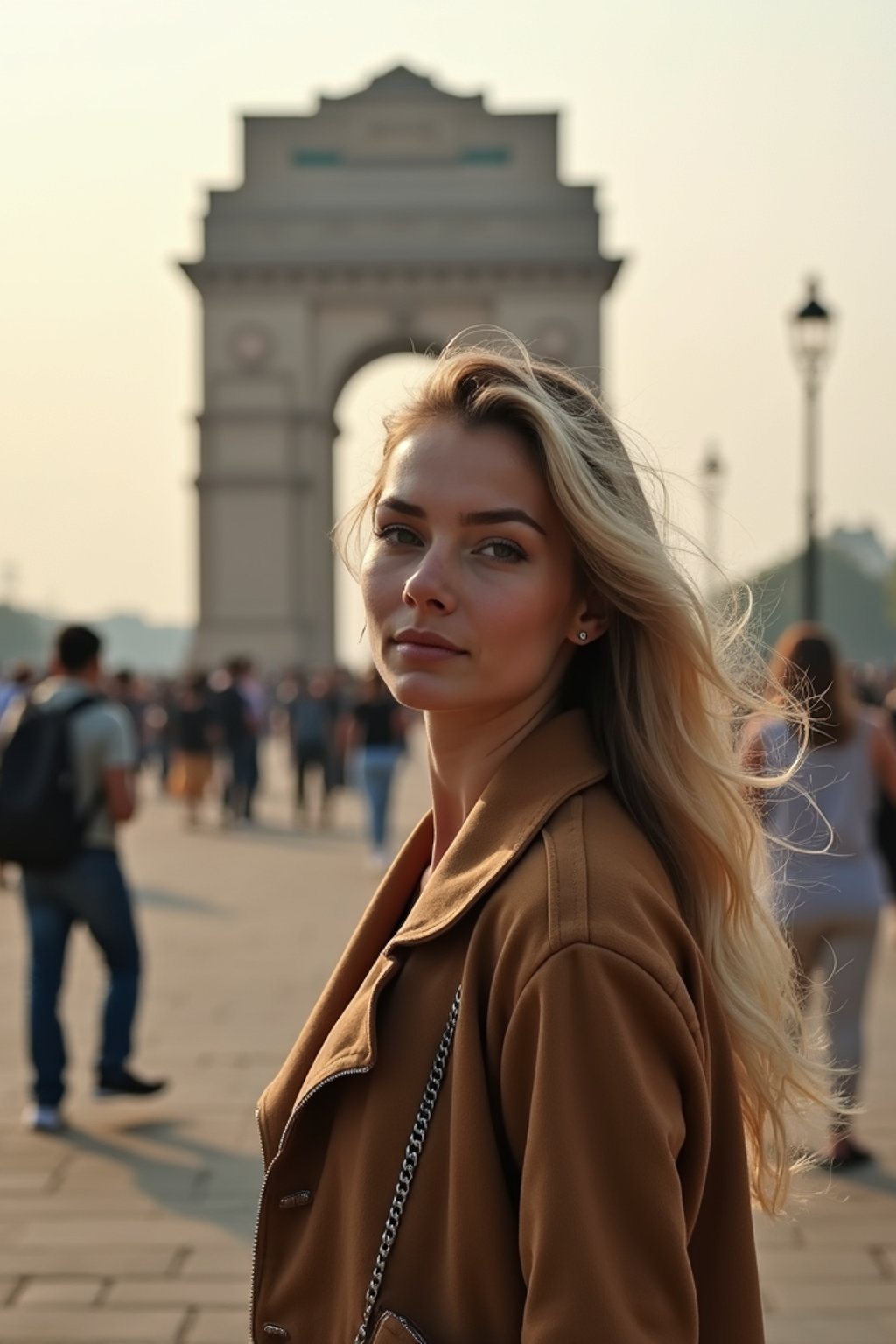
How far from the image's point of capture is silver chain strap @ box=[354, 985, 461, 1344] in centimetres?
170

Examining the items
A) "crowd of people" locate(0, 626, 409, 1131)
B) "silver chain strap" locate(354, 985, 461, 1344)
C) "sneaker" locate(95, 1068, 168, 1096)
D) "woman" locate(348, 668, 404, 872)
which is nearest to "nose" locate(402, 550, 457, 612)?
"silver chain strap" locate(354, 985, 461, 1344)

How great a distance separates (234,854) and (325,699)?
5.92m

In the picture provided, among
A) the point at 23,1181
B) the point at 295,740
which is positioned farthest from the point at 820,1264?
the point at 295,740

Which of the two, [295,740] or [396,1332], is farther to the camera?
[295,740]

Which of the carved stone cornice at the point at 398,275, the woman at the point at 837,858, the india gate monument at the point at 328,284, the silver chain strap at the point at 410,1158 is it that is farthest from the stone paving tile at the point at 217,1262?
the carved stone cornice at the point at 398,275

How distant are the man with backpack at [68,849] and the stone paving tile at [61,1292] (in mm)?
1697

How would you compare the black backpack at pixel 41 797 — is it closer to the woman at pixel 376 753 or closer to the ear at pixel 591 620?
the ear at pixel 591 620

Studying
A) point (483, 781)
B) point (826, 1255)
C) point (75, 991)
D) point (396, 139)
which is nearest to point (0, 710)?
point (75, 991)

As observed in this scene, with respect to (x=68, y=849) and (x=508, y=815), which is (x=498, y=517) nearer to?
(x=508, y=815)

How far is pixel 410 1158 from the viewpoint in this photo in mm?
1704

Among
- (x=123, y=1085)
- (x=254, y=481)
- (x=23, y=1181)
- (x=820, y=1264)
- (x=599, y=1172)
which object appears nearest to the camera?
(x=599, y=1172)

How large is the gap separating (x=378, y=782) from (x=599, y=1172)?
11979 millimetres

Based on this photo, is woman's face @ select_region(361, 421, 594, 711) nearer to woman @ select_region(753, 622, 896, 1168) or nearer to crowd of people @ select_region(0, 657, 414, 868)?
woman @ select_region(753, 622, 896, 1168)

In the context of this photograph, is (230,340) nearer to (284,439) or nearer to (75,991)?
(284,439)
